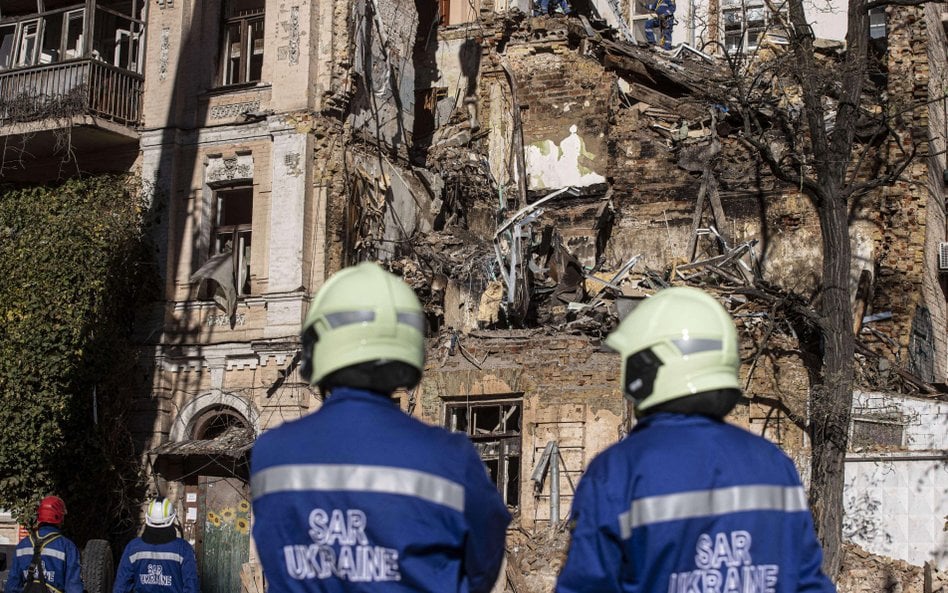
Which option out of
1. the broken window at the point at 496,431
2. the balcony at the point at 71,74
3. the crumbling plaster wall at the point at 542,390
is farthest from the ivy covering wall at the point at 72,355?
the broken window at the point at 496,431

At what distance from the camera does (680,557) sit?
3521 mm

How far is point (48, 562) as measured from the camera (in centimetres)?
1031

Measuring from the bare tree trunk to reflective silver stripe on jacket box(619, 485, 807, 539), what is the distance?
42.1 ft

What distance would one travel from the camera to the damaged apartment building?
17.6 metres

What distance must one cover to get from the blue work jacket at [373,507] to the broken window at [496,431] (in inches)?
547

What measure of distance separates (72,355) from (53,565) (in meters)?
8.88

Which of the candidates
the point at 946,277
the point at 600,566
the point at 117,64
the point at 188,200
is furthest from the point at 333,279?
the point at 946,277

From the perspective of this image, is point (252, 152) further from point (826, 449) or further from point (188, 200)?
point (826, 449)

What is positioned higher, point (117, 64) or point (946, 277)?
point (117, 64)

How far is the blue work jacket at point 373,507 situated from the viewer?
3.47 metres

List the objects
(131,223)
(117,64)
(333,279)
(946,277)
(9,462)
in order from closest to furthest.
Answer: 1. (333,279)
2. (9,462)
3. (131,223)
4. (117,64)
5. (946,277)

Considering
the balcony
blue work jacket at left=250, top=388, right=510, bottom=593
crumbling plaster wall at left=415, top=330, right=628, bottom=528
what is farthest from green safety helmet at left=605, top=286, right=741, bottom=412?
the balcony

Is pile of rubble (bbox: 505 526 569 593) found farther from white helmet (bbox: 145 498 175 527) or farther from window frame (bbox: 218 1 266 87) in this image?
window frame (bbox: 218 1 266 87)

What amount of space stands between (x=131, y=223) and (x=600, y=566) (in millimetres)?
17628
